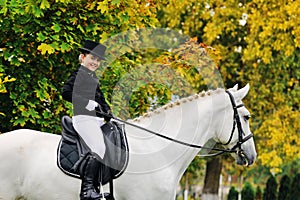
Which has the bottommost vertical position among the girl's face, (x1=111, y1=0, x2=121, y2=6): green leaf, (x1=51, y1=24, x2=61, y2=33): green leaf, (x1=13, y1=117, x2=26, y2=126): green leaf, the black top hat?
(x1=13, y1=117, x2=26, y2=126): green leaf

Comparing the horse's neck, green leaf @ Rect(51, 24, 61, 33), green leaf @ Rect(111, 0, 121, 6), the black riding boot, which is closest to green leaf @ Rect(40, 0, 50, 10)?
green leaf @ Rect(51, 24, 61, 33)

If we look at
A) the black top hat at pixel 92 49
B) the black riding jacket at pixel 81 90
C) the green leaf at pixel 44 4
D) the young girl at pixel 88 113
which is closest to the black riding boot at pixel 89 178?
the young girl at pixel 88 113

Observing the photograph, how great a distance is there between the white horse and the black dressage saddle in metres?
0.12

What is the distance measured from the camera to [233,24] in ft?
54.7

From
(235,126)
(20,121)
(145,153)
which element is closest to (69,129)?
(145,153)

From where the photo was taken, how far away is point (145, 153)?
671 cm

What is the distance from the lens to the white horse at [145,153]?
21.6ft

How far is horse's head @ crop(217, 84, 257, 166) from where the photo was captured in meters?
7.06

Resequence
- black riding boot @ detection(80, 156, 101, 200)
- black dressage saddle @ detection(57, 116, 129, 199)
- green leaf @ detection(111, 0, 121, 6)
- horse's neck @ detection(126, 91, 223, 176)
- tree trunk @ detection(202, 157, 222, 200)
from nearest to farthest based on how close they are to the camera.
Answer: black riding boot @ detection(80, 156, 101, 200) < black dressage saddle @ detection(57, 116, 129, 199) < horse's neck @ detection(126, 91, 223, 176) < green leaf @ detection(111, 0, 121, 6) < tree trunk @ detection(202, 157, 222, 200)

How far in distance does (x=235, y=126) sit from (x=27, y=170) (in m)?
2.48

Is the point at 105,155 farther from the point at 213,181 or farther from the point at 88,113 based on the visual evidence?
the point at 213,181

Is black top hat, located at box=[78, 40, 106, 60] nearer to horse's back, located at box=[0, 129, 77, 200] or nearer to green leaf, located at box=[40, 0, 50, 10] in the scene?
horse's back, located at box=[0, 129, 77, 200]

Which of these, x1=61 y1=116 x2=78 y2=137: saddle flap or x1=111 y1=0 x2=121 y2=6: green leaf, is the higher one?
x1=111 y1=0 x2=121 y2=6: green leaf

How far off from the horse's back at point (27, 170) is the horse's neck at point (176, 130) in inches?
36.9
